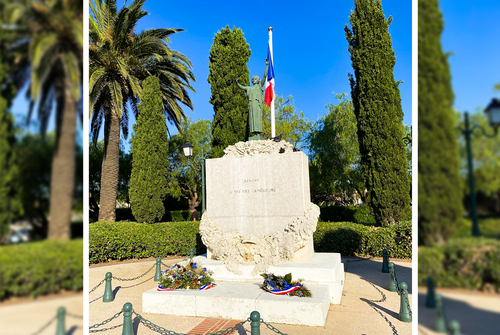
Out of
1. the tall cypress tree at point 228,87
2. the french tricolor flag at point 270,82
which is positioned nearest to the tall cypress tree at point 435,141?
the french tricolor flag at point 270,82

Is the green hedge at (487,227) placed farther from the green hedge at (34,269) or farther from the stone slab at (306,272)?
the stone slab at (306,272)

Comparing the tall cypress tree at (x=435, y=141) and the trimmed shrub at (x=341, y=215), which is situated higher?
the tall cypress tree at (x=435, y=141)

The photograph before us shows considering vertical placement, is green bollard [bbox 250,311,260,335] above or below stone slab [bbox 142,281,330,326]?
above

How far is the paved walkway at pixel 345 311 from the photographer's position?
5250mm

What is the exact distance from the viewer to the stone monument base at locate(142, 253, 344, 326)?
5383 millimetres

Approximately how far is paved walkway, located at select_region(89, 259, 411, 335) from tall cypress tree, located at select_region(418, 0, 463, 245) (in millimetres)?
4769

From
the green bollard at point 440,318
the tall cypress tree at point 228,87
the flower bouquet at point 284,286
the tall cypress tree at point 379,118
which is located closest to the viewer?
the green bollard at point 440,318

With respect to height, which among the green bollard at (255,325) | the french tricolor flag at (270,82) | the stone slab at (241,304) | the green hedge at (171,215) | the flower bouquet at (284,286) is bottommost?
the green hedge at (171,215)

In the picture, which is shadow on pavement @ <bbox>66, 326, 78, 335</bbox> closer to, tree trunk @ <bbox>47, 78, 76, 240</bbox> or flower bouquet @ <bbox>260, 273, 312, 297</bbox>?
tree trunk @ <bbox>47, 78, 76, 240</bbox>

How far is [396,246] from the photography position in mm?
11469

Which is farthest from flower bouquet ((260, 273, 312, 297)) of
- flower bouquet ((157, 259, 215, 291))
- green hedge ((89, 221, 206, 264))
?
green hedge ((89, 221, 206, 264))

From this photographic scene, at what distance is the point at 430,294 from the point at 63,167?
131 centimetres

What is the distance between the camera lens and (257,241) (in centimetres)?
721

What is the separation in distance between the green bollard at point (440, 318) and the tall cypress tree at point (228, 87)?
15.1 meters
